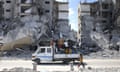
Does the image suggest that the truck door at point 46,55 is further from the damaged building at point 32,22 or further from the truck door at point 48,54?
the damaged building at point 32,22

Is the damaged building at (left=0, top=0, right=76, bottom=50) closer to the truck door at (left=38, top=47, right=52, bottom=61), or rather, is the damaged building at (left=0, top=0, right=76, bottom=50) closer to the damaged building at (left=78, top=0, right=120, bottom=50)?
the damaged building at (left=78, top=0, right=120, bottom=50)

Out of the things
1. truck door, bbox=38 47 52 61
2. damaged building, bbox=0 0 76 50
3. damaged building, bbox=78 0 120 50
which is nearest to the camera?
truck door, bbox=38 47 52 61

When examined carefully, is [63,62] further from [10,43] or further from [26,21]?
[26,21]

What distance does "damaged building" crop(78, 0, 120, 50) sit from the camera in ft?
225

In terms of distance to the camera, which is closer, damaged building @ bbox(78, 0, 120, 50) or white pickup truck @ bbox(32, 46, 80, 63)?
white pickup truck @ bbox(32, 46, 80, 63)

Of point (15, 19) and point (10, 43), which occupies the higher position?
point (15, 19)

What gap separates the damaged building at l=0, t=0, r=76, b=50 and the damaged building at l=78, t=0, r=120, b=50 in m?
4.40

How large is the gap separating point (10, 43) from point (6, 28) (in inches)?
301

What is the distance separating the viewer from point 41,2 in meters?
73.1

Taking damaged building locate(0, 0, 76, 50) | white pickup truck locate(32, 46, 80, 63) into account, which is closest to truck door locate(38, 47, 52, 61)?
white pickup truck locate(32, 46, 80, 63)

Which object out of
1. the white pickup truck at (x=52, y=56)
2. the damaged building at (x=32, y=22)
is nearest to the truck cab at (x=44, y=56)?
the white pickup truck at (x=52, y=56)

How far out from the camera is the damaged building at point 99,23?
225 ft

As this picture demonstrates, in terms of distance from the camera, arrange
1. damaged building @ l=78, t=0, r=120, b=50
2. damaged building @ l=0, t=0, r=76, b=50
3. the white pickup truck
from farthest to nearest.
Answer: damaged building @ l=78, t=0, r=120, b=50
damaged building @ l=0, t=0, r=76, b=50
the white pickup truck

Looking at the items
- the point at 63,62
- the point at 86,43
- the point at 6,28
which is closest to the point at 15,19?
the point at 6,28
